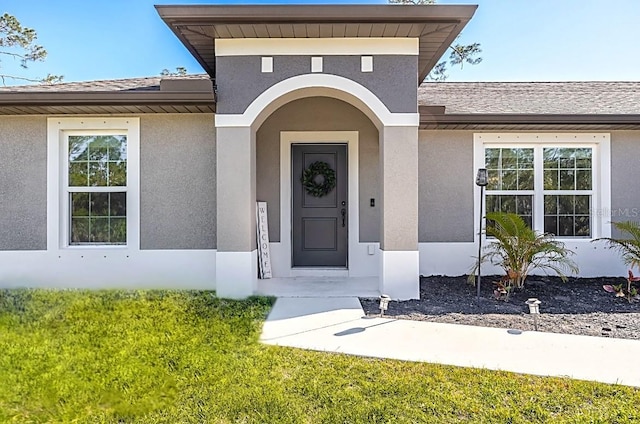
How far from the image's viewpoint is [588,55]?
56.0ft

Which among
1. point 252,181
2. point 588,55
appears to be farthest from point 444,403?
point 588,55

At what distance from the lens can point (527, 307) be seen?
6.37 meters

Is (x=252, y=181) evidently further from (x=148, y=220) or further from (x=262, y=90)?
(x=148, y=220)

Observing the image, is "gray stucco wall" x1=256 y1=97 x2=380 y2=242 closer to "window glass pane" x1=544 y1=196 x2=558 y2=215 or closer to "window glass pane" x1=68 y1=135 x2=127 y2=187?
"window glass pane" x1=68 y1=135 x2=127 y2=187

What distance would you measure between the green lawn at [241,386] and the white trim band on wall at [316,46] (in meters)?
4.08

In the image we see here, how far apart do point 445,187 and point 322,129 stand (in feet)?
8.49

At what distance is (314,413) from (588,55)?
18705mm

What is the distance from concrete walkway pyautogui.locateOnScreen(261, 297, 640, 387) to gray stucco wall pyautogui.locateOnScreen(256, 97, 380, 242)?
3.02m

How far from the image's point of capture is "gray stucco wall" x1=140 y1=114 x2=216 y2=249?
7.71 metres

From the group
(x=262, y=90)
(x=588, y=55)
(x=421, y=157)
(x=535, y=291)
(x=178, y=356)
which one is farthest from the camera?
(x=588, y=55)

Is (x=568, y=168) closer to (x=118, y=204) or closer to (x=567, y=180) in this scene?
(x=567, y=180)

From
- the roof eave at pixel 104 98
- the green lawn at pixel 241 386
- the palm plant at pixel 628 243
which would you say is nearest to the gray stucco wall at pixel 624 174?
the palm plant at pixel 628 243

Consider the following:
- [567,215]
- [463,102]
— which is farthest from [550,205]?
[463,102]

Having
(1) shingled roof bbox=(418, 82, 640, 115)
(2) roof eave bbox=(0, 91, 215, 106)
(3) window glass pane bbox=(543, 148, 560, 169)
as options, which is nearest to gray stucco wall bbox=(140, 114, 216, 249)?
(2) roof eave bbox=(0, 91, 215, 106)
